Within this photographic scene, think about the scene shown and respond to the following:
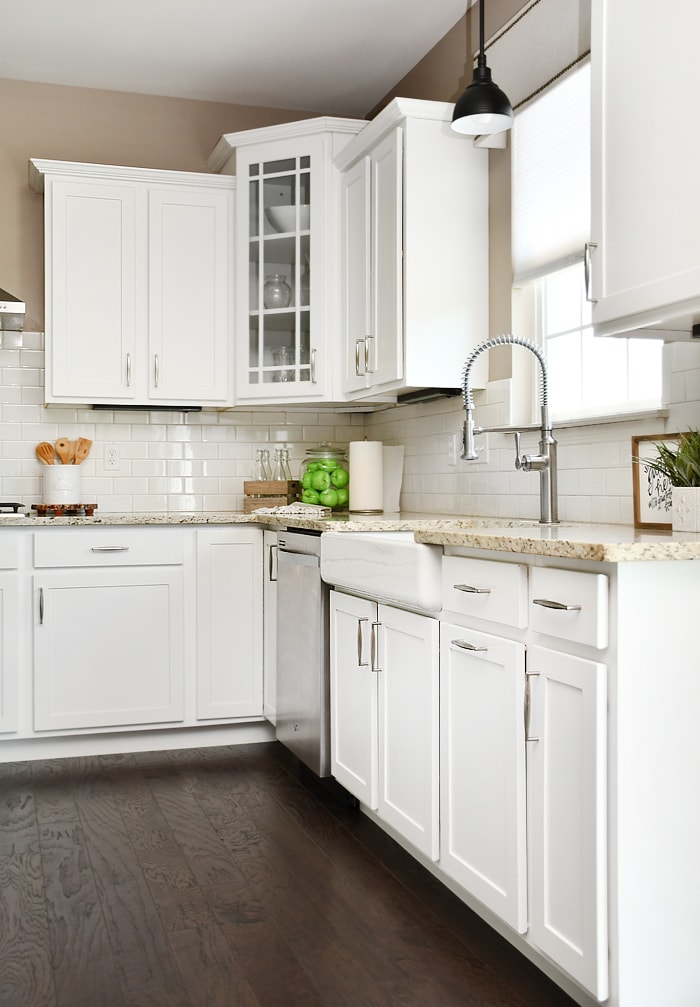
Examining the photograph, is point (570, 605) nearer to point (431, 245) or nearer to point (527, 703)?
point (527, 703)

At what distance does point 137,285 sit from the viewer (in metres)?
4.14

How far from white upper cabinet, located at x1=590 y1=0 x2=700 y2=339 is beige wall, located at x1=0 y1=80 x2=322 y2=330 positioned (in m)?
2.76

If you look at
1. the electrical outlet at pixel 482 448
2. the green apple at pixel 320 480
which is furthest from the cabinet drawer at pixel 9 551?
the electrical outlet at pixel 482 448

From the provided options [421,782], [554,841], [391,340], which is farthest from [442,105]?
[554,841]

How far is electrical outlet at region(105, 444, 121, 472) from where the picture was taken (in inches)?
173

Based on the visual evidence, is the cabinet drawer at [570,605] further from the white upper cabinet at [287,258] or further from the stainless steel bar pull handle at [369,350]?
the white upper cabinet at [287,258]

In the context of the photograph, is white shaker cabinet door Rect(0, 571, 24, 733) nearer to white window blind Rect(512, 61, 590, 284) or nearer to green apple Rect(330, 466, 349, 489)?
green apple Rect(330, 466, 349, 489)

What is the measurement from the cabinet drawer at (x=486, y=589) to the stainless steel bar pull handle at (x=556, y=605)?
2.4 inches

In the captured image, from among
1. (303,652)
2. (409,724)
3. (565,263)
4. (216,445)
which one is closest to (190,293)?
(216,445)

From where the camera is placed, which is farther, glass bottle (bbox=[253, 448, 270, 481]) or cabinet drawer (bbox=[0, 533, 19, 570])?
glass bottle (bbox=[253, 448, 270, 481])

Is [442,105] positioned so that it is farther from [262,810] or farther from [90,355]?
[262,810]

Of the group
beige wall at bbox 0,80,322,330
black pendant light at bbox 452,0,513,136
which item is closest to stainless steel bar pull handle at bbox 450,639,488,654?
black pendant light at bbox 452,0,513,136

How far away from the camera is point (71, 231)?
407cm

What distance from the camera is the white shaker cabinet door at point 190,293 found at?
4164mm
